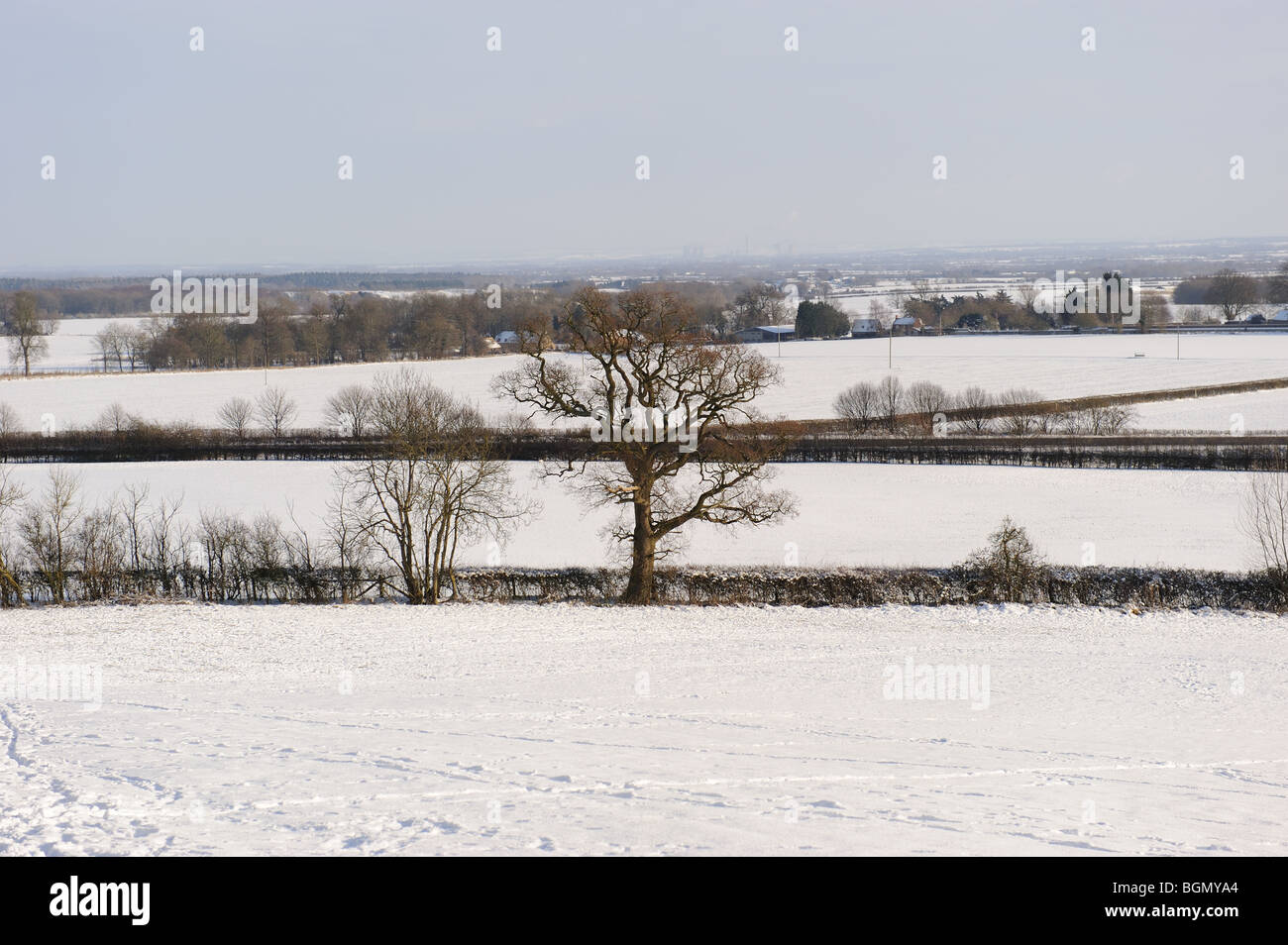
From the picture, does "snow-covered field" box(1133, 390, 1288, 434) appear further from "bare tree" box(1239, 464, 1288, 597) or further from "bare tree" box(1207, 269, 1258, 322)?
"bare tree" box(1207, 269, 1258, 322)

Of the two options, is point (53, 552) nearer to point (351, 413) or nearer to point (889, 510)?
point (889, 510)

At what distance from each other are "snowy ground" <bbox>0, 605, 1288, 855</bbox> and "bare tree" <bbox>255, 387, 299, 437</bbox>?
126 feet

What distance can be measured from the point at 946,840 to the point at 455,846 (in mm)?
Result: 4136

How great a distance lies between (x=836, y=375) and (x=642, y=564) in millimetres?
63057

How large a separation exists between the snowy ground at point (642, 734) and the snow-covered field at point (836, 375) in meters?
43.9

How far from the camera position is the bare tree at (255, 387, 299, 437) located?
60.7m

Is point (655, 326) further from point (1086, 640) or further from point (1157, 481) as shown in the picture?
point (1157, 481)

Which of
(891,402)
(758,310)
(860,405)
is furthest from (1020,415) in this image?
(758,310)

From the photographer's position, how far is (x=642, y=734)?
1345 centimetres

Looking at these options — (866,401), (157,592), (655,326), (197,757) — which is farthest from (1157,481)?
(197,757)

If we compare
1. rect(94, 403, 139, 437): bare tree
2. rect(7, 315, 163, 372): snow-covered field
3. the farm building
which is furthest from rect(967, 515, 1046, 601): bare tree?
rect(7, 315, 163, 372): snow-covered field

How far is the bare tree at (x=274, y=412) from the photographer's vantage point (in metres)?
60.7

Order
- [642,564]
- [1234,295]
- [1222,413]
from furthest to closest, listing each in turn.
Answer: [1234,295] < [1222,413] < [642,564]

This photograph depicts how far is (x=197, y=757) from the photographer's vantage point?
457 inches
